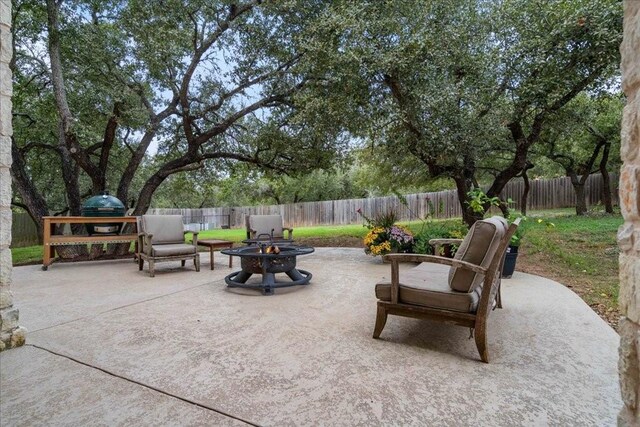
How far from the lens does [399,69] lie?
4.98 metres

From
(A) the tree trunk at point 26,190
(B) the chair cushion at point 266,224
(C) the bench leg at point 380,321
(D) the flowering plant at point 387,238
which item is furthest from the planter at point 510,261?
(A) the tree trunk at point 26,190

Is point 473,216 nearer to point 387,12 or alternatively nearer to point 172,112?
point 387,12

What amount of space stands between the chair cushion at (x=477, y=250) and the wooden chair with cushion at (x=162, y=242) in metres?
4.03

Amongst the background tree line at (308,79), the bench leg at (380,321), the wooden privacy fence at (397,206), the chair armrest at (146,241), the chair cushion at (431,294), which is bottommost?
the bench leg at (380,321)

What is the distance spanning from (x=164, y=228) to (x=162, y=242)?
0.75ft

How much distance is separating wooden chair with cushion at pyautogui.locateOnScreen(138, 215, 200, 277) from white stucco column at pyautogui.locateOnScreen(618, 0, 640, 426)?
4891 mm

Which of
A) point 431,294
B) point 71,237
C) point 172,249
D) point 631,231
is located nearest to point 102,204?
point 71,237

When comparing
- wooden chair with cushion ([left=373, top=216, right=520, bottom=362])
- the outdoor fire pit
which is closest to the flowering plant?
the outdoor fire pit

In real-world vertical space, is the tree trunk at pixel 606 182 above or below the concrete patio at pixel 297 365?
above

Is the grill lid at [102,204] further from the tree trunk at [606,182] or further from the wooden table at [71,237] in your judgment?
the tree trunk at [606,182]

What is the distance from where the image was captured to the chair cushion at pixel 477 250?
6.70 feet

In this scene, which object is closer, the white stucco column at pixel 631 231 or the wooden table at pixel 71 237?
the white stucco column at pixel 631 231

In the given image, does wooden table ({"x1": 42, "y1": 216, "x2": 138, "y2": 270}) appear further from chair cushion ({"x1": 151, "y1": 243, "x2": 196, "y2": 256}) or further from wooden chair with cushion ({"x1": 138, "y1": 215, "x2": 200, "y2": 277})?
chair cushion ({"x1": 151, "y1": 243, "x2": 196, "y2": 256})

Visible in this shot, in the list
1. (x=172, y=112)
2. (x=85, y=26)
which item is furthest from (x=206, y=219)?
(x=85, y=26)
